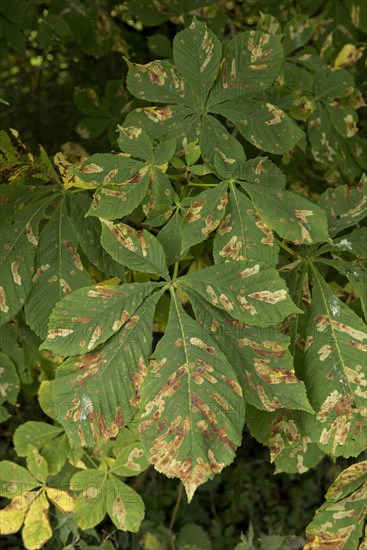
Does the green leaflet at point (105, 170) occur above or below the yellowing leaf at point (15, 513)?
above

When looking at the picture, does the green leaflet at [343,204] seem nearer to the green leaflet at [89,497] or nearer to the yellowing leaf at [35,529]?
the green leaflet at [89,497]

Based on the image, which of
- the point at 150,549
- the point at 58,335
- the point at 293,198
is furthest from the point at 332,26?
the point at 150,549

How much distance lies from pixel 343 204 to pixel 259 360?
472mm

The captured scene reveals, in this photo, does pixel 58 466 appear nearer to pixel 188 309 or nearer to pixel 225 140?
pixel 188 309

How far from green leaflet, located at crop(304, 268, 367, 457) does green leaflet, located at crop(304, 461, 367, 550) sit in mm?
259

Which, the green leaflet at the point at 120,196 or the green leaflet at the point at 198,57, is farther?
the green leaflet at the point at 198,57

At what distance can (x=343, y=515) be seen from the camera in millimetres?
1435

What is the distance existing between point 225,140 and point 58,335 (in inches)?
23.2

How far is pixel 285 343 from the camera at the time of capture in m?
1.16

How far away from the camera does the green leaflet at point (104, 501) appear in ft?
5.67

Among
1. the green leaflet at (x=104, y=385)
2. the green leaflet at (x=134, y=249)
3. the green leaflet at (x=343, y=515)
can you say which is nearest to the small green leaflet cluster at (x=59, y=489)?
the green leaflet at (x=343, y=515)

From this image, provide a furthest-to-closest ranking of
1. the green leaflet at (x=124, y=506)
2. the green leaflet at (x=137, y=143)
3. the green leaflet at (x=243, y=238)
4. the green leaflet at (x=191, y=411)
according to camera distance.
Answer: the green leaflet at (x=124, y=506), the green leaflet at (x=137, y=143), the green leaflet at (x=243, y=238), the green leaflet at (x=191, y=411)

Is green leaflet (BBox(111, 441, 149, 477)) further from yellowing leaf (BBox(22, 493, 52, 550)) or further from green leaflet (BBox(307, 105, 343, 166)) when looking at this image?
green leaflet (BBox(307, 105, 343, 166))

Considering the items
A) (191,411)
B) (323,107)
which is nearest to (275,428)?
(191,411)
